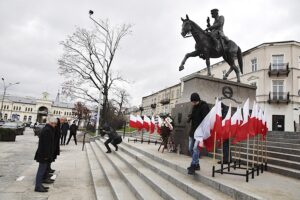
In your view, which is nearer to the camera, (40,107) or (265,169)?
(265,169)

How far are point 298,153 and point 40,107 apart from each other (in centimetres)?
12430

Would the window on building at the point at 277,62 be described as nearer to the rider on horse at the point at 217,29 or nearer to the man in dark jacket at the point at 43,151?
the rider on horse at the point at 217,29

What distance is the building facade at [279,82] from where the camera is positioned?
3111 cm

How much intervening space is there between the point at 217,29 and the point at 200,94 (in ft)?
9.84

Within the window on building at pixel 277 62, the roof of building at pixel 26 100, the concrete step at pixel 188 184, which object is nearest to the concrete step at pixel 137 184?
the concrete step at pixel 188 184

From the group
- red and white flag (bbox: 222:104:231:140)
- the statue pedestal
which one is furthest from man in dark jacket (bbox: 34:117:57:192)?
the statue pedestal

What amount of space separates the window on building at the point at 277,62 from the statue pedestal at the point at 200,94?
2553 centimetres

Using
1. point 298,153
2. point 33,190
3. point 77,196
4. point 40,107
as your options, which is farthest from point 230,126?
point 40,107

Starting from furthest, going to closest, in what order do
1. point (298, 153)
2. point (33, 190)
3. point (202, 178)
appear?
1. point (298, 153)
2. point (33, 190)
3. point (202, 178)

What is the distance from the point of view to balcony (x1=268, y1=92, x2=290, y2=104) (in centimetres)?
3094

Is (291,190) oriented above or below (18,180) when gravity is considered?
above

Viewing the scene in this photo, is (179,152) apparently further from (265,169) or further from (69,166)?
(69,166)

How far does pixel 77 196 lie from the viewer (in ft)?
18.6

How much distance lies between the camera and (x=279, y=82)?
1288 inches
